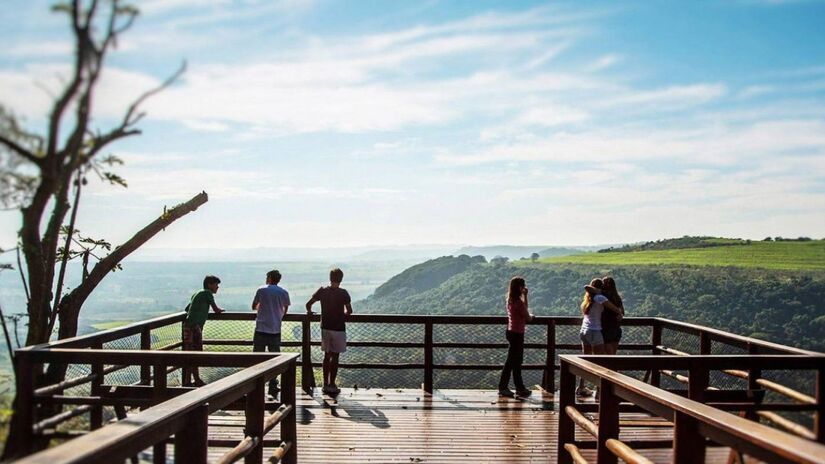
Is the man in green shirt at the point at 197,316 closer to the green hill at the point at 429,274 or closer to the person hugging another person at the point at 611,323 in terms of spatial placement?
the person hugging another person at the point at 611,323

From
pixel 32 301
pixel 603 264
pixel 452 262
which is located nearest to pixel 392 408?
pixel 32 301

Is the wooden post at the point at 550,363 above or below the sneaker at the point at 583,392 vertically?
above

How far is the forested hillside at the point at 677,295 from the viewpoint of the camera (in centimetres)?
5134

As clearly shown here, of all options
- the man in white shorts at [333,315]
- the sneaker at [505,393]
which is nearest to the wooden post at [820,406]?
the sneaker at [505,393]

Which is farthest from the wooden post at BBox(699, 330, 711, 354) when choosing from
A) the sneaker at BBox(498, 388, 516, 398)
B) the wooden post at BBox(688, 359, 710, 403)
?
the wooden post at BBox(688, 359, 710, 403)

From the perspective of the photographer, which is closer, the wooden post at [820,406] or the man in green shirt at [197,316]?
the wooden post at [820,406]

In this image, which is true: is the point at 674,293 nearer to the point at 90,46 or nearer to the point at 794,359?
the point at 794,359

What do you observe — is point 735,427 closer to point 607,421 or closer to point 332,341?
point 607,421

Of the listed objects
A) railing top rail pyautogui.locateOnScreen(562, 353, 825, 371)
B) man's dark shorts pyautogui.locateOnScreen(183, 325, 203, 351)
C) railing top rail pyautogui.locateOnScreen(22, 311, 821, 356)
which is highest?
railing top rail pyautogui.locateOnScreen(562, 353, 825, 371)

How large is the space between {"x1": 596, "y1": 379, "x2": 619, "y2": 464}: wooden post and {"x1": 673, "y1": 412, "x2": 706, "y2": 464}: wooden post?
1.04 metres

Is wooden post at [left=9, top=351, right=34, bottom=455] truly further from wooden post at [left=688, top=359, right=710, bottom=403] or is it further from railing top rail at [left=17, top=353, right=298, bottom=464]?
wooden post at [left=688, top=359, right=710, bottom=403]

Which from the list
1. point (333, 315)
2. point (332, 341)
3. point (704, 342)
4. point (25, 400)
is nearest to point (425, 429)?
point (332, 341)

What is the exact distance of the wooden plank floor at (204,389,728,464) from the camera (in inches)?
257

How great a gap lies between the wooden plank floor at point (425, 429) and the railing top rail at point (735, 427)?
155cm
